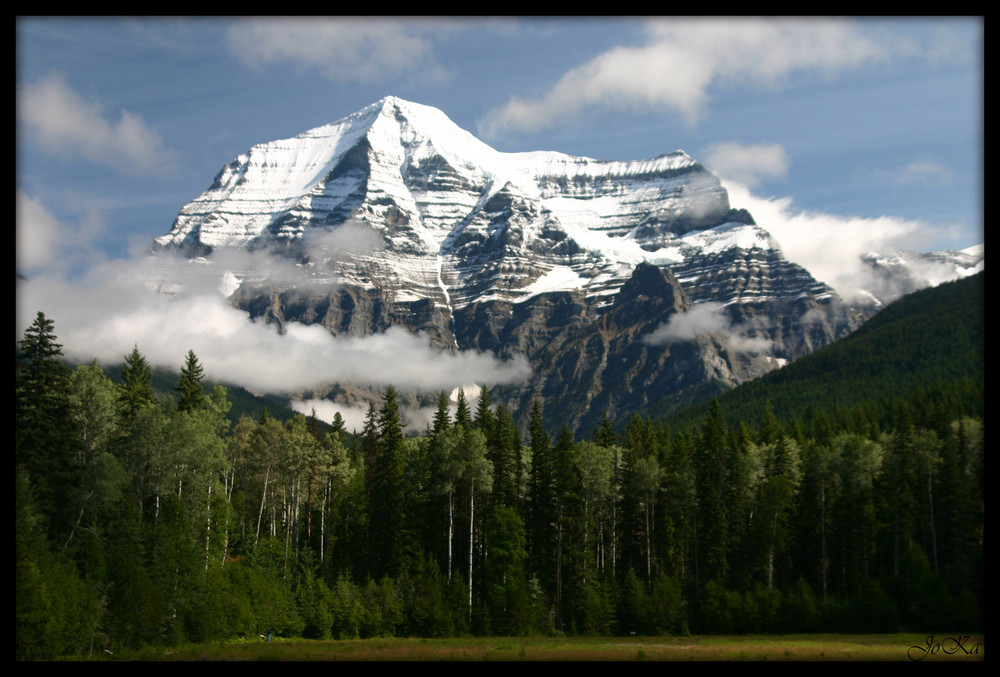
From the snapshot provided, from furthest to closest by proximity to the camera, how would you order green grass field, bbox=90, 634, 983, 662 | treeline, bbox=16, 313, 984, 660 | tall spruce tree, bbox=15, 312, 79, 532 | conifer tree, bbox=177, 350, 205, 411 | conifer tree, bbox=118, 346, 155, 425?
conifer tree, bbox=177, 350, 205, 411, conifer tree, bbox=118, 346, 155, 425, treeline, bbox=16, 313, 984, 660, tall spruce tree, bbox=15, 312, 79, 532, green grass field, bbox=90, 634, 983, 662

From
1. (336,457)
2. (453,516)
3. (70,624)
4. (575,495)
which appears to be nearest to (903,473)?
(575,495)

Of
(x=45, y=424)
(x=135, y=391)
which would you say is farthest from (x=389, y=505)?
(x=45, y=424)

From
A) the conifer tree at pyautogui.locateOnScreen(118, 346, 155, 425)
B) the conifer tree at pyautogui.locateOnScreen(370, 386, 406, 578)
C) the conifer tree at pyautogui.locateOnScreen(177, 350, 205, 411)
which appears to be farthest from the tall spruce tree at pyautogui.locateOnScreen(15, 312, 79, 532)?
the conifer tree at pyautogui.locateOnScreen(370, 386, 406, 578)

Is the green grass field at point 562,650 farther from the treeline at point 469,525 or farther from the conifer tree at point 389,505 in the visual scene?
the conifer tree at point 389,505

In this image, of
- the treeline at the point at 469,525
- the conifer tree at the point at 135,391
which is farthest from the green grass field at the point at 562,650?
the conifer tree at the point at 135,391

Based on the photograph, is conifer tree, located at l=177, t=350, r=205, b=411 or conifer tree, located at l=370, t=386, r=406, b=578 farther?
conifer tree, located at l=370, t=386, r=406, b=578

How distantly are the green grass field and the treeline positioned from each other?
4.76m

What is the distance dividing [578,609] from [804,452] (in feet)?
114

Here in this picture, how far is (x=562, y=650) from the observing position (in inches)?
2073

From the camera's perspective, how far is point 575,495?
263ft

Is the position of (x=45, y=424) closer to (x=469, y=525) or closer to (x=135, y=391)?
(x=135, y=391)

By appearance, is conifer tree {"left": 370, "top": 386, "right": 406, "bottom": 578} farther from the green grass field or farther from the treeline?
the green grass field

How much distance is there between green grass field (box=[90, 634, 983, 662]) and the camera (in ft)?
138
